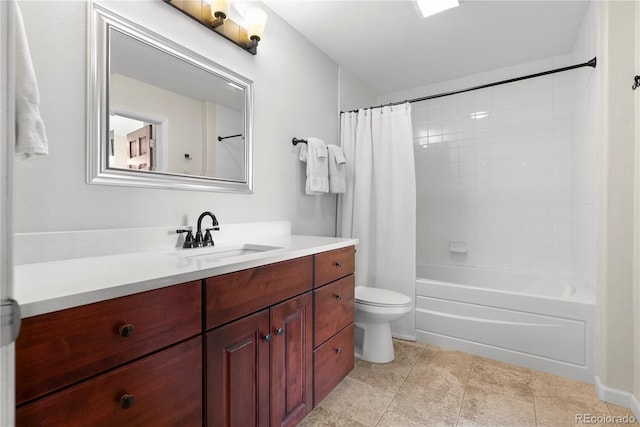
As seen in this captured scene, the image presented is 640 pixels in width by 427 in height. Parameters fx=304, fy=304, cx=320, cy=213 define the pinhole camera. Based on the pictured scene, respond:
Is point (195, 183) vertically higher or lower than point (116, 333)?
higher

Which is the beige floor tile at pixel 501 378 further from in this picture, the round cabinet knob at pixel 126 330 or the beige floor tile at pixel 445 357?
the round cabinet knob at pixel 126 330

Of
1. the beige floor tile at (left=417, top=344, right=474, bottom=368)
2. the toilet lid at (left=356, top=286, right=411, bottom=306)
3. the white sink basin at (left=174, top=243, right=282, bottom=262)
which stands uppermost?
the white sink basin at (left=174, top=243, right=282, bottom=262)

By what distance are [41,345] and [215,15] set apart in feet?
5.36

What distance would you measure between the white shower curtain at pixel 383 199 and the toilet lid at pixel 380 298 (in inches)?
11.1

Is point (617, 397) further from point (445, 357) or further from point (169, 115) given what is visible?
point (169, 115)

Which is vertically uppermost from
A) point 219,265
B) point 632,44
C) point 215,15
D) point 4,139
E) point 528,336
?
point 215,15

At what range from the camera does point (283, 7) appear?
2.05m

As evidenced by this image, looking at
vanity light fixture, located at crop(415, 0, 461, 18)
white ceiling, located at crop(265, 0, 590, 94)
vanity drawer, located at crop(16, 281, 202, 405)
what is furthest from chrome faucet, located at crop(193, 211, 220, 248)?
vanity light fixture, located at crop(415, 0, 461, 18)

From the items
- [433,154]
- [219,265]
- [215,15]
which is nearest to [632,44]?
[433,154]

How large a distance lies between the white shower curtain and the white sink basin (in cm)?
117

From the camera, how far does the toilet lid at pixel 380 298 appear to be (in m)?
2.04

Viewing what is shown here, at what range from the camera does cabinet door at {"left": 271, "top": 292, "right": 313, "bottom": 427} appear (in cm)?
Result: 126

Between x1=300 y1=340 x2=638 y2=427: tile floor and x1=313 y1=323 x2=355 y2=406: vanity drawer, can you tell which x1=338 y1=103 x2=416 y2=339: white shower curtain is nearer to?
x1=300 y1=340 x2=638 y2=427: tile floor

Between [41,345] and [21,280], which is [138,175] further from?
[41,345]
